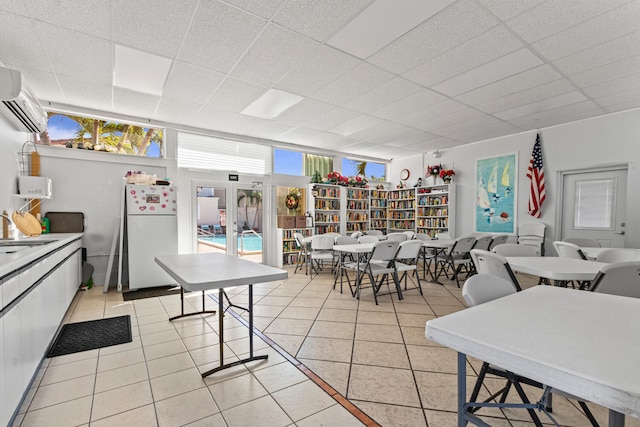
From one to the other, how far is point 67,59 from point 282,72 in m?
2.40

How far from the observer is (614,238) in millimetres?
5191

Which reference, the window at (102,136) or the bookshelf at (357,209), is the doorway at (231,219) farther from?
the bookshelf at (357,209)

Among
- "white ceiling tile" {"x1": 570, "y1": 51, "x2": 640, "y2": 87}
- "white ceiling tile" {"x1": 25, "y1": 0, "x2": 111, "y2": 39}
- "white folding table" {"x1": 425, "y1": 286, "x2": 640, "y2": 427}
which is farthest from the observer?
"white ceiling tile" {"x1": 570, "y1": 51, "x2": 640, "y2": 87}

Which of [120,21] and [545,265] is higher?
[120,21]

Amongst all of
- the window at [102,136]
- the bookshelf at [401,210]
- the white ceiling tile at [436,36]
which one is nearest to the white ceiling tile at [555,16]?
the white ceiling tile at [436,36]

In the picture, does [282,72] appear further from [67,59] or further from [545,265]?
[545,265]

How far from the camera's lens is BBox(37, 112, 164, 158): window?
15.6ft

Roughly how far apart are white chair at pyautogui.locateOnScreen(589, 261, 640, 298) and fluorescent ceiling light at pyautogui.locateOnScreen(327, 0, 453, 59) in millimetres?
2354

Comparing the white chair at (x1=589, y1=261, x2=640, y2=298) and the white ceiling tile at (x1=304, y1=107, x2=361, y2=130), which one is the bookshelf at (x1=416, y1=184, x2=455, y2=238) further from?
Result: the white chair at (x1=589, y1=261, x2=640, y2=298)

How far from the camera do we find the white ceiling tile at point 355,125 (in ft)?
17.8

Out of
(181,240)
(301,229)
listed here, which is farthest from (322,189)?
(181,240)

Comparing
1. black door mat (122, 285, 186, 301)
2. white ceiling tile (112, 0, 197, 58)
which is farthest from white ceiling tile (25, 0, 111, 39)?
black door mat (122, 285, 186, 301)

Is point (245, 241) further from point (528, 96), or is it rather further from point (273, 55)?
point (528, 96)

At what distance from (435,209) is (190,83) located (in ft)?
20.6
